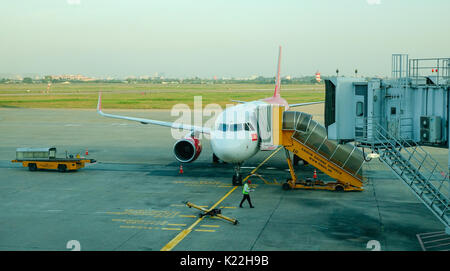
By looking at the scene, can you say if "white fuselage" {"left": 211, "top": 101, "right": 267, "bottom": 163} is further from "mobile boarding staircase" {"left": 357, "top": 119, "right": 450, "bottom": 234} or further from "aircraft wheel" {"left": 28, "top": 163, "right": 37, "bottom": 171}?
"aircraft wheel" {"left": 28, "top": 163, "right": 37, "bottom": 171}

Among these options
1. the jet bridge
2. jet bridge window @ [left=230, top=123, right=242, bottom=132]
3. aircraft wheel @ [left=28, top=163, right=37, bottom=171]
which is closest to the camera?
the jet bridge

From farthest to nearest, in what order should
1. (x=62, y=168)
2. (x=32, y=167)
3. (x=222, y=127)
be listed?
1. (x=32, y=167)
2. (x=62, y=168)
3. (x=222, y=127)

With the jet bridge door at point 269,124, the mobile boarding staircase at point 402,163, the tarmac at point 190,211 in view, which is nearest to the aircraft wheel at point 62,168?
the tarmac at point 190,211

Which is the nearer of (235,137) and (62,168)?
(235,137)

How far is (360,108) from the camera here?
17297mm

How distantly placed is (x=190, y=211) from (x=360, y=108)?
8.35 meters

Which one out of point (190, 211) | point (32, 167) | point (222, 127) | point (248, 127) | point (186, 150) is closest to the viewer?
point (190, 211)

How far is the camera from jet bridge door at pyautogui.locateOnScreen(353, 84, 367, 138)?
1711 centimetres

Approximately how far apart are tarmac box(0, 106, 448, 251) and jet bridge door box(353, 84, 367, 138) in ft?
12.4

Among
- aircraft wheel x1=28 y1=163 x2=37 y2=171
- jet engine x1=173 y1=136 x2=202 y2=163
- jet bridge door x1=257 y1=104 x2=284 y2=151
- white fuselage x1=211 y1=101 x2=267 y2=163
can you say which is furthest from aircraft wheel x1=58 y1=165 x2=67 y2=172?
jet bridge door x1=257 y1=104 x2=284 y2=151

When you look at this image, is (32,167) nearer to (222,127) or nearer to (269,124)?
(222,127)

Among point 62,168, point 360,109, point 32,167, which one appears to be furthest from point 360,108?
point 32,167

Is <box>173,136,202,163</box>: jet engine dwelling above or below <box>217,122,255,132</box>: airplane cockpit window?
below

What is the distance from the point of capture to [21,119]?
6650 centimetres
